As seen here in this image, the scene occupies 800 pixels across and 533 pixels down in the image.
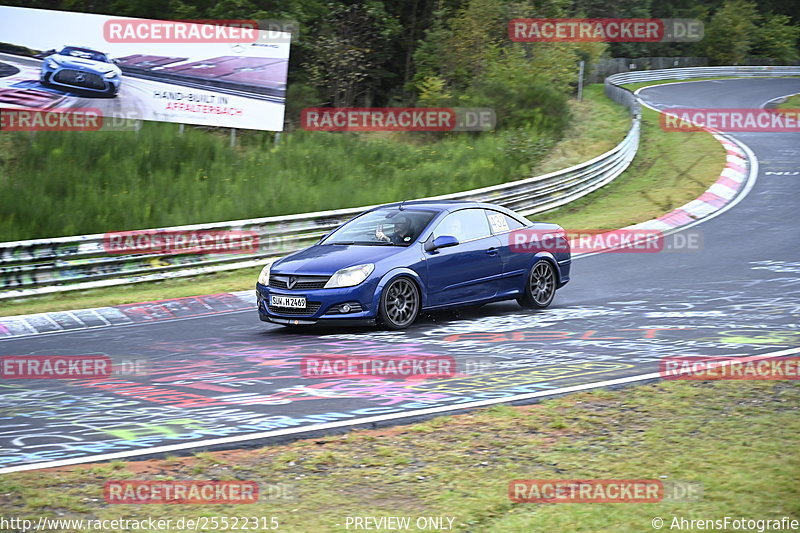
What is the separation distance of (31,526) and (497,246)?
8615 millimetres

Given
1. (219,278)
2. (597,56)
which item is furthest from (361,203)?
(597,56)

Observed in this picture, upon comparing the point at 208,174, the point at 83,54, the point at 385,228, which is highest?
the point at 83,54

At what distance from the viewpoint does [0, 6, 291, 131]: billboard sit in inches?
966

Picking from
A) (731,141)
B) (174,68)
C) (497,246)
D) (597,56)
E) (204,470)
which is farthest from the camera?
(597,56)

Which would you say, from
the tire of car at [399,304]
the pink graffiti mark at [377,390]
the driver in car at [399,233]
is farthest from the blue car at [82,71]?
the pink graffiti mark at [377,390]

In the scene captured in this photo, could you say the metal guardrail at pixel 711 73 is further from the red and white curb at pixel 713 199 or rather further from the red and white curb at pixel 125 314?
the red and white curb at pixel 125 314

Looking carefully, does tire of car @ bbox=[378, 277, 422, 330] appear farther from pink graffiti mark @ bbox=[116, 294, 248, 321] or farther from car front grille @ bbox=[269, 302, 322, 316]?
pink graffiti mark @ bbox=[116, 294, 248, 321]

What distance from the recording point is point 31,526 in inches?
205

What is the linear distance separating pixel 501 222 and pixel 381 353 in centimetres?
377

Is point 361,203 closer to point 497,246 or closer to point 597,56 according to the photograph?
point 497,246

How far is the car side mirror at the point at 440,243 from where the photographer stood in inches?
481

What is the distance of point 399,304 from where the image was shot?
1184 centimetres

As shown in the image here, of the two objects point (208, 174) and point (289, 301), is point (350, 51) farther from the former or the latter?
point (289, 301)

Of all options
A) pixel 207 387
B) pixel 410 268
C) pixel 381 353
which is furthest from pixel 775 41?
pixel 207 387
